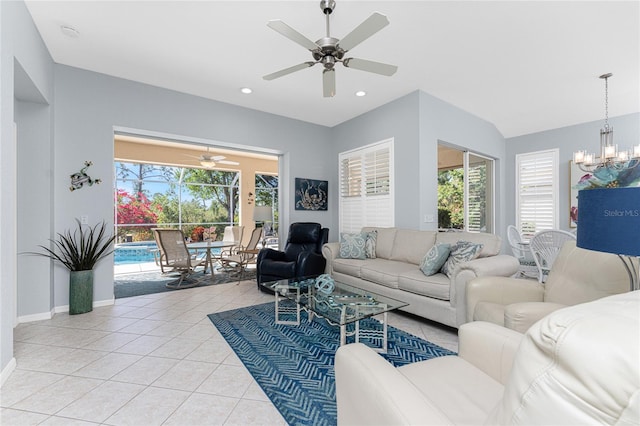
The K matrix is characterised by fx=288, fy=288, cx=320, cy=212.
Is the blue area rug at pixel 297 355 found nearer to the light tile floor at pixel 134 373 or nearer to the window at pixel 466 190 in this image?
the light tile floor at pixel 134 373

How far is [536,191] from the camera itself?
5488 mm

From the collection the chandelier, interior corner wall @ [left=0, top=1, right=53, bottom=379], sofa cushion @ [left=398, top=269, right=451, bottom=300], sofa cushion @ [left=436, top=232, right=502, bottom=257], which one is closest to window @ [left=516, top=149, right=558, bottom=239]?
the chandelier

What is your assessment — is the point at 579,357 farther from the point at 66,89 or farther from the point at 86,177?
the point at 66,89

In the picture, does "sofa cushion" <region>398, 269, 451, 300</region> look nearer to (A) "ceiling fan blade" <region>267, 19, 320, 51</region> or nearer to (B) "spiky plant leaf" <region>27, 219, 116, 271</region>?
(A) "ceiling fan blade" <region>267, 19, 320, 51</region>

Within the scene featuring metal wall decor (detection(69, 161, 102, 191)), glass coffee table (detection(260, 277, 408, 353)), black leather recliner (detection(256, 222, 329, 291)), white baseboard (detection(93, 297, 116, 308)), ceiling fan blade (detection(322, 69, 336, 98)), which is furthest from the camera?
black leather recliner (detection(256, 222, 329, 291))

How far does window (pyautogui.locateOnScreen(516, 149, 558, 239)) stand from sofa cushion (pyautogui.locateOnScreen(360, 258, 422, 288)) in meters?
3.52

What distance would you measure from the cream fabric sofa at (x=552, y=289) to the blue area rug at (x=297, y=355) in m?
0.56

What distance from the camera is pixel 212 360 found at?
7.42 feet

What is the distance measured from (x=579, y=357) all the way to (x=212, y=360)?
7.84ft

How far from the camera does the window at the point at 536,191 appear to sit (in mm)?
5297

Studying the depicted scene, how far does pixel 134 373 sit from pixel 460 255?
2.92 m

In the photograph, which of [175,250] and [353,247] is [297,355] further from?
→ [175,250]

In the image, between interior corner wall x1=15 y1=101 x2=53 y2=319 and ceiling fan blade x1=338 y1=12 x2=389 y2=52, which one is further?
interior corner wall x1=15 y1=101 x2=53 y2=319

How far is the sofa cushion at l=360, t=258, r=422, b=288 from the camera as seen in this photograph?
3.19 metres
